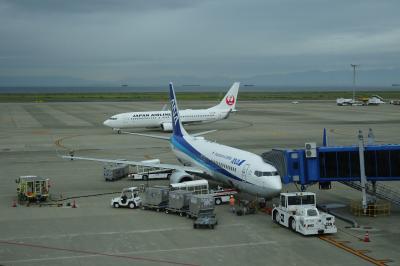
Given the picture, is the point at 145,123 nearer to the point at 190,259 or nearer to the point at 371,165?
the point at 371,165

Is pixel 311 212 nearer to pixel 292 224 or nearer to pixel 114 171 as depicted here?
pixel 292 224

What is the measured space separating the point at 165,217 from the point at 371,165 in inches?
507

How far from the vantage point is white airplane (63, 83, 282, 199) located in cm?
3102

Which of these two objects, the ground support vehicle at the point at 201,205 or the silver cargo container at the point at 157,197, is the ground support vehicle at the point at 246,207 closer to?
the ground support vehicle at the point at 201,205

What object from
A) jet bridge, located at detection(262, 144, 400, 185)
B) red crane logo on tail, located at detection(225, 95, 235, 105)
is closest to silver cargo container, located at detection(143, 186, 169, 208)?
jet bridge, located at detection(262, 144, 400, 185)

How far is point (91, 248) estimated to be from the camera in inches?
984

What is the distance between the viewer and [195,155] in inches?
1607

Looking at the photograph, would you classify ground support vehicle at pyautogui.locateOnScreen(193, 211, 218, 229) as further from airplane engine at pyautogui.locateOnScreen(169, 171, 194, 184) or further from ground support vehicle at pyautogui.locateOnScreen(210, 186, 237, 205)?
airplane engine at pyautogui.locateOnScreen(169, 171, 194, 184)

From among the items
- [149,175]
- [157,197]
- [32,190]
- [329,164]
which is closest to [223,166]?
[157,197]

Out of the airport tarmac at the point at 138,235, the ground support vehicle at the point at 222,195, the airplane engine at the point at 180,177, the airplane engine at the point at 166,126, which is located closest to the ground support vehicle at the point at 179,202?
the airport tarmac at the point at 138,235

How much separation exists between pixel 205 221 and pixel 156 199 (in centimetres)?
547

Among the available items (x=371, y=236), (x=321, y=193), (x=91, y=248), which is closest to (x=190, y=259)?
(x=91, y=248)

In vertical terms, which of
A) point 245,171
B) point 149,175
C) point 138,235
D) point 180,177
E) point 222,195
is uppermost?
point 245,171

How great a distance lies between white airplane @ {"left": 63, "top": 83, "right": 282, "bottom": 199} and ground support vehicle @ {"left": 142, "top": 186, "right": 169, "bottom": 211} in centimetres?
417
